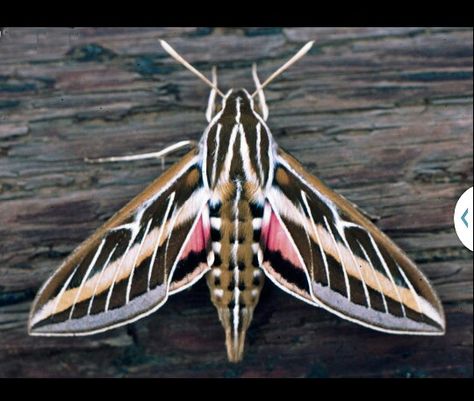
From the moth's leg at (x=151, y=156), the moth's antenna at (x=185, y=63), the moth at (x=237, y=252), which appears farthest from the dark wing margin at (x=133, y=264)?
the moth's antenna at (x=185, y=63)

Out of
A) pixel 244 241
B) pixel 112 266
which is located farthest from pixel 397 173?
pixel 112 266

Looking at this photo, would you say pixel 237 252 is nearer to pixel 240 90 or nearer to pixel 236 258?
pixel 236 258

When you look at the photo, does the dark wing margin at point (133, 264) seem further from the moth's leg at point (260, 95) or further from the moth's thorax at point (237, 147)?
the moth's leg at point (260, 95)

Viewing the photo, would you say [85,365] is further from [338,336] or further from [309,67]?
[309,67]

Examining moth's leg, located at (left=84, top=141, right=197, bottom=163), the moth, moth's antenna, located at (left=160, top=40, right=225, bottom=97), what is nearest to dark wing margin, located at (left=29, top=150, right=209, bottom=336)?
the moth

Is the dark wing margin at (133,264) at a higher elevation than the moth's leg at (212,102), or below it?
below

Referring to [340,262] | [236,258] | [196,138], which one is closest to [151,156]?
[196,138]

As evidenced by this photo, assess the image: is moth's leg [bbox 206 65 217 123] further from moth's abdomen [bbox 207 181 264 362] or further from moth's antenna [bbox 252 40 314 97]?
moth's abdomen [bbox 207 181 264 362]

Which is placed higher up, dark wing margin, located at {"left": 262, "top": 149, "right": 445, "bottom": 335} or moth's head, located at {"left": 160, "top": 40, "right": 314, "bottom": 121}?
moth's head, located at {"left": 160, "top": 40, "right": 314, "bottom": 121}
